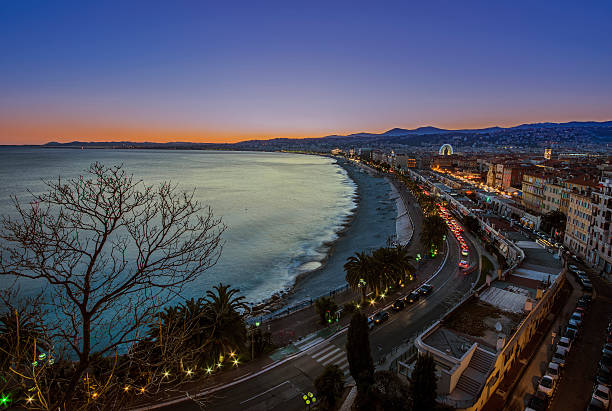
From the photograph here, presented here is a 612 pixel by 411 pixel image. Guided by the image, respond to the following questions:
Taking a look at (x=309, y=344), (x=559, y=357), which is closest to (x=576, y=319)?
(x=559, y=357)

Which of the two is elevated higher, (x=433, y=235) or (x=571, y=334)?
(x=433, y=235)

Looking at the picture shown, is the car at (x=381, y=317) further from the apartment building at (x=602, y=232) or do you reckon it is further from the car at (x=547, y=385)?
the apartment building at (x=602, y=232)

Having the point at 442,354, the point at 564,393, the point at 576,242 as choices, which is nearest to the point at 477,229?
the point at 576,242

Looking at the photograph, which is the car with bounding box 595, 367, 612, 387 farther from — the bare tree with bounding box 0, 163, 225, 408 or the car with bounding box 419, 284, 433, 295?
the bare tree with bounding box 0, 163, 225, 408

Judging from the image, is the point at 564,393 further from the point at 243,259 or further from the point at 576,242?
the point at 243,259

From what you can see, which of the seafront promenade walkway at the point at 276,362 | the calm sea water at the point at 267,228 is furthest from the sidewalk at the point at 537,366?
the calm sea water at the point at 267,228

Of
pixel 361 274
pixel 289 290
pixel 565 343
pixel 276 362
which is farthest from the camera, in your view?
pixel 289 290

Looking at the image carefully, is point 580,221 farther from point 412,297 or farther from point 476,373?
point 476,373
